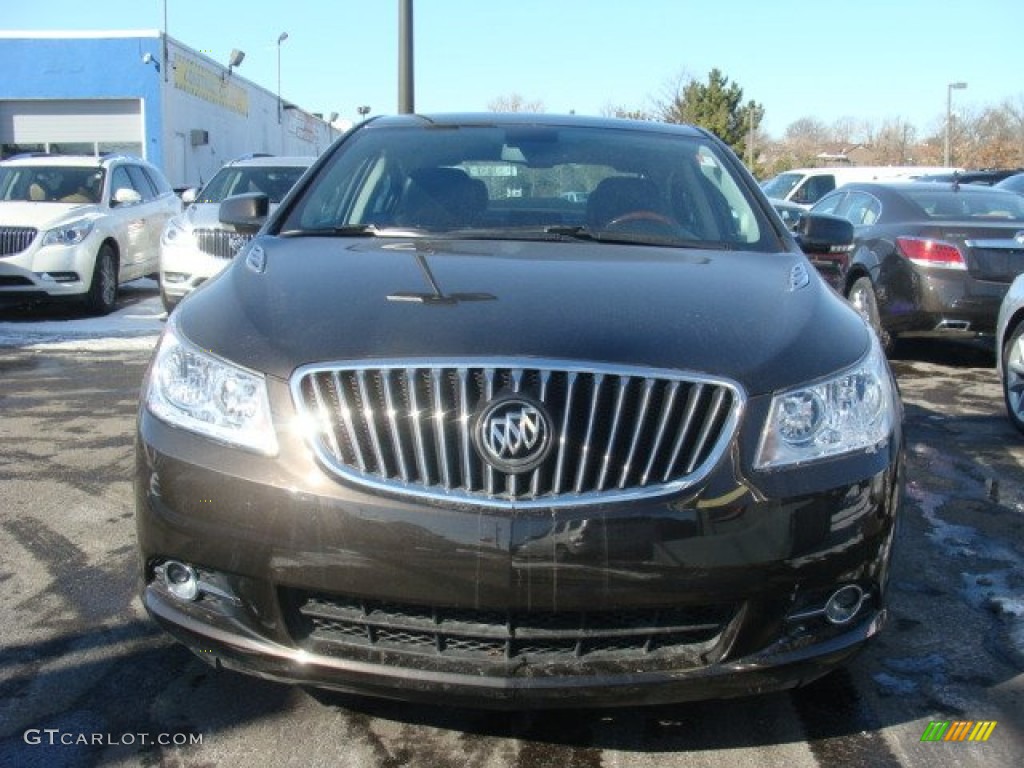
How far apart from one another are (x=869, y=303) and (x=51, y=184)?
9.00m

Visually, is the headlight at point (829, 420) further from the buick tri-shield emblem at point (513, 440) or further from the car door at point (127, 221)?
the car door at point (127, 221)

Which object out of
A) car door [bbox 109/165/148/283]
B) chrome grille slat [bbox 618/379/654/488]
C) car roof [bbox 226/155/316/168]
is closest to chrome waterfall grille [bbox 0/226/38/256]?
car door [bbox 109/165/148/283]

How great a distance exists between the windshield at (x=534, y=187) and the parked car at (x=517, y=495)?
96cm

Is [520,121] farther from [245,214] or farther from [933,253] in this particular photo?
[933,253]

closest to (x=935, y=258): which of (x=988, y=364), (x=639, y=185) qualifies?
(x=988, y=364)

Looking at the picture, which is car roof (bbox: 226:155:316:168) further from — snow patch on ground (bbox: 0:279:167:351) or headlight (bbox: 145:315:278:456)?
headlight (bbox: 145:315:278:456)

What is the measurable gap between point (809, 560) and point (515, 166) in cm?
223

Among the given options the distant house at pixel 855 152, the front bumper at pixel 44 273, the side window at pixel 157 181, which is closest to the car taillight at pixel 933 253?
the front bumper at pixel 44 273

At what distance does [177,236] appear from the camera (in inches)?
390

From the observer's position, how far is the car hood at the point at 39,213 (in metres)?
11.1

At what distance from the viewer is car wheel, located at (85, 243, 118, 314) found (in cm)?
1142

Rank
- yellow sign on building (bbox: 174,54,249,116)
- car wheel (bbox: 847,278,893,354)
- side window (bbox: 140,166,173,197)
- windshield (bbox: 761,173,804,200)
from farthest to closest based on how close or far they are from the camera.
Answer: yellow sign on building (bbox: 174,54,249,116), windshield (bbox: 761,173,804,200), side window (bbox: 140,166,173,197), car wheel (bbox: 847,278,893,354)

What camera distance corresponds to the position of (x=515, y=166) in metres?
4.16

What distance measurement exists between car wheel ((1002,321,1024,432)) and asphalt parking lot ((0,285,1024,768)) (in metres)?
1.75
